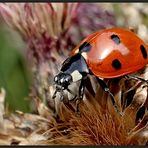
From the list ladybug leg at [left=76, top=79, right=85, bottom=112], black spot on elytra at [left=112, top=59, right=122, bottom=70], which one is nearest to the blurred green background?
ladybug leg at [left=76, top=79, right=85, bottom=112]

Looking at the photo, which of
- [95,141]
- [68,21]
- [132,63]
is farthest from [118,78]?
[68,21]

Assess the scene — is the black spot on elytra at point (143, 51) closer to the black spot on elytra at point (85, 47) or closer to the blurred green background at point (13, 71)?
the black spot on elytra at point (85, 47)

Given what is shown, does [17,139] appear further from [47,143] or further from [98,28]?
[98,28]

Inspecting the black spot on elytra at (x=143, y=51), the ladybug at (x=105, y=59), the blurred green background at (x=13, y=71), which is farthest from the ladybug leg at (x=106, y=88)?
the blurred green background at (x=13, y=71)

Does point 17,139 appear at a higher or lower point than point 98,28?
lower

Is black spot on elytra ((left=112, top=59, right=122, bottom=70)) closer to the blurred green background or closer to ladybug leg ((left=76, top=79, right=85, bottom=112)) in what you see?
ladybug leg ((left=76, top=79, right=85, bottom=112))

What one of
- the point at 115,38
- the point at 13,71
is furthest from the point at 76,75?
the point at 13,71
